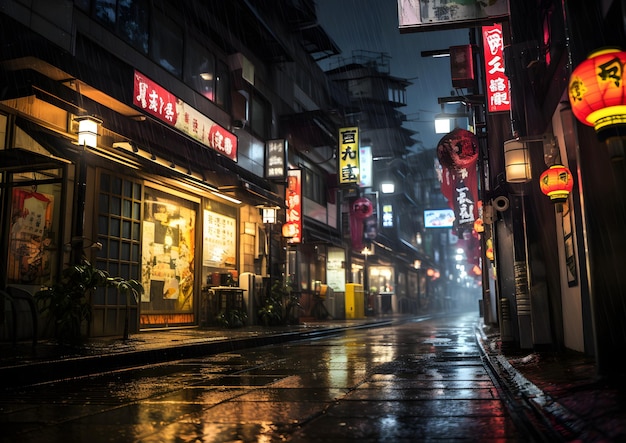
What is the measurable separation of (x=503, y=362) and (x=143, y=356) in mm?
6149

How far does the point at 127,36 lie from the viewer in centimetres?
1530

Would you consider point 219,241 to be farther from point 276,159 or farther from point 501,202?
point 501,202

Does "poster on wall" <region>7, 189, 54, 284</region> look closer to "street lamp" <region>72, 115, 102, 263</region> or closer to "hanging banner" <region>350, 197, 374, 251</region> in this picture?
"street lamp" <region>72, 115, 102, 263</region>

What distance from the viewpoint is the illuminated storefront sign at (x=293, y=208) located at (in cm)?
2322

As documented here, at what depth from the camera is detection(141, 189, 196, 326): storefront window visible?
16281 millimetres

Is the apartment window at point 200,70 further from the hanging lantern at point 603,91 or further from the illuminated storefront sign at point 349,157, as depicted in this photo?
the hanging lantern at point 603,91

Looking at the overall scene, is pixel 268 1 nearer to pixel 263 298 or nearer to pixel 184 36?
pixel 184 36

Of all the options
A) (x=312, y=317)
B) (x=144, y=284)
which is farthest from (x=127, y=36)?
(x=312, y=317)

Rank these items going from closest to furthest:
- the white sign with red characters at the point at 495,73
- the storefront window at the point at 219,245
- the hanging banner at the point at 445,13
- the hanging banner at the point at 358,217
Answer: the hanging banner at the point at 445,13, the white sign with red characters at the point at 495,73, the storefront window at the point at 219,245, the hanging banner at the point at 358,217

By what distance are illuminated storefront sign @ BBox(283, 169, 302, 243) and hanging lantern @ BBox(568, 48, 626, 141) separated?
1759 cm

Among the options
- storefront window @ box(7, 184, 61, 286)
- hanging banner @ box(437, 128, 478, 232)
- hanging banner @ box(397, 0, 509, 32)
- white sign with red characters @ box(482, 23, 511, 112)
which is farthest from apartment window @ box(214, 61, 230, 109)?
hanging banner @ box(397, 0, 509, 32)

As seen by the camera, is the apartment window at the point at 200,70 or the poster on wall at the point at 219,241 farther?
the poster on wall at the point at 219,241

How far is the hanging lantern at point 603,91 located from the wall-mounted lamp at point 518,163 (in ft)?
13.0

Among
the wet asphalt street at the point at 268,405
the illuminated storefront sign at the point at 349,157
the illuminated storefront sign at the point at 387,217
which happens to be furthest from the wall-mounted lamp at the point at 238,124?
the illuminated storefront sign at the point at 387,217
